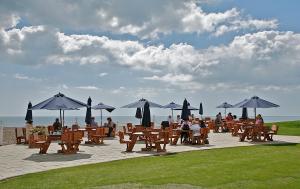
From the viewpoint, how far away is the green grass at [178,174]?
31.6ft

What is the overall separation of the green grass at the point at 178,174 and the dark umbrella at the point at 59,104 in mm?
5048

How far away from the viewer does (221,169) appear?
11516mm

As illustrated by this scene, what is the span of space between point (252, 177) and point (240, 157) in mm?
4014

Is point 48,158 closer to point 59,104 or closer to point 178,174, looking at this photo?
point 59,104

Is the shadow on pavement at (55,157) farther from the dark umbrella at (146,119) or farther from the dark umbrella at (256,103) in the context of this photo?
the dark umbrella at (256,103)

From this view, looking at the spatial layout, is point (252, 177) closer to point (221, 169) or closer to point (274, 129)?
point (221, 169)

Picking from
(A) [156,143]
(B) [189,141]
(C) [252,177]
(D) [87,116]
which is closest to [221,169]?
(C) [252,177]

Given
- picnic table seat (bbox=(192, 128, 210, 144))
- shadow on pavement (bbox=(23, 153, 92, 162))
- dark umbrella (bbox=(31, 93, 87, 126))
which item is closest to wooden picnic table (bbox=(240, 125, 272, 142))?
picnic table seat (bbox=(192, 128, 210, 144))

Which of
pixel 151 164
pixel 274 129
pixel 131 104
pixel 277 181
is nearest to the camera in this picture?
pixel 277 181

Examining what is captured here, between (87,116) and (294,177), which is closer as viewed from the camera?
(294,177)

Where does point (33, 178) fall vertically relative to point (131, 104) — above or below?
below

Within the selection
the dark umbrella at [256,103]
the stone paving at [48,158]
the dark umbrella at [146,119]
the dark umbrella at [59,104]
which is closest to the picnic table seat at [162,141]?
the stone paving at [48,158]

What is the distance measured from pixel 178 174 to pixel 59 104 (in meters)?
8.83

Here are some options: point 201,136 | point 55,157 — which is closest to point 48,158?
point 55,157
